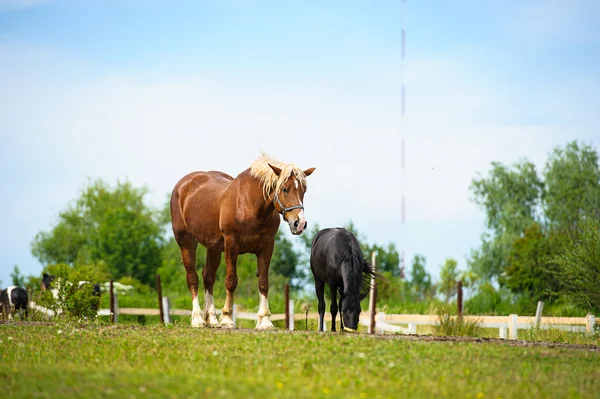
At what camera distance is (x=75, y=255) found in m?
70.7

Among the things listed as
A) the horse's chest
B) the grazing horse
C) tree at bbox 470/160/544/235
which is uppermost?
tree at bbox 470/160/544/235

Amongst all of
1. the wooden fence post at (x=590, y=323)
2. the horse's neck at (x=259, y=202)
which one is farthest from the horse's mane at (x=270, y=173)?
the wooden fence post at (x=590, y=323)

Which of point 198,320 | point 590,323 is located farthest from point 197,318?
point 590,323

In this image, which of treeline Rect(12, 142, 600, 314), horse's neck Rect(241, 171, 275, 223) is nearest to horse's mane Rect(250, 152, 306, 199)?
horse's neck Rect(241, 171, 275, 223)

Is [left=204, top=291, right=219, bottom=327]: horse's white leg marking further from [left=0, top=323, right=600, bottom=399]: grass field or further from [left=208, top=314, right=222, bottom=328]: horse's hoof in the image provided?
[left=0, top=323, right=600, bottom=399]: grass field

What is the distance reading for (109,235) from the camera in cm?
6194

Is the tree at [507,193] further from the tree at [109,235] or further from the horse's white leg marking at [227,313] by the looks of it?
the horse's white leg marking at [227,313]

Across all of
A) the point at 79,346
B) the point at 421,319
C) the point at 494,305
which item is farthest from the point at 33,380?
the point at 494,305

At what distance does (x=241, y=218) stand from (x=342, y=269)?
6.20 ft

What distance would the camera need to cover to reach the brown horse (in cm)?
1237

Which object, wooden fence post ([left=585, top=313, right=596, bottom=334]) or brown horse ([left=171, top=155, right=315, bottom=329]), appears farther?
wooden fence post ([left=585, top=313, right=596, bottom=334])

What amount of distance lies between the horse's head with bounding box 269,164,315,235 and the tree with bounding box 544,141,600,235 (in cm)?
4225

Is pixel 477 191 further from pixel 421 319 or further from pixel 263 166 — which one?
pixel 263 166

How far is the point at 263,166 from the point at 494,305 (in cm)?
2124
